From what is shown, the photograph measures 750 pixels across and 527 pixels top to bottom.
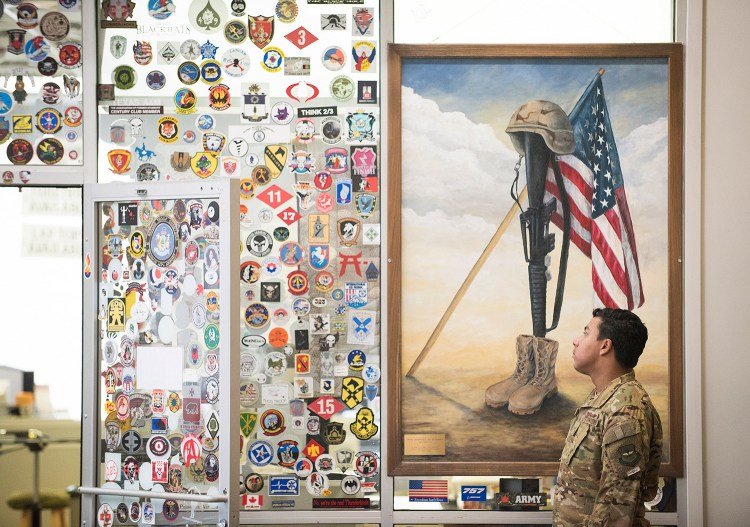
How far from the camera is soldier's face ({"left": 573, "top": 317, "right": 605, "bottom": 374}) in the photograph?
2.76 meters

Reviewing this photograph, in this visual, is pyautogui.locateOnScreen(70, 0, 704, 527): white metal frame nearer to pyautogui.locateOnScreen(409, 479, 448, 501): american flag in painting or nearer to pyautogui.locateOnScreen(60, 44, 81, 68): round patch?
pyautogui.locateOnScreen(409, 479, 448, 501): american flag in painting

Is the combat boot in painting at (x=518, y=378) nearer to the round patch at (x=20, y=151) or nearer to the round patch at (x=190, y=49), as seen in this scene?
the round patch at (x=190, y=49)

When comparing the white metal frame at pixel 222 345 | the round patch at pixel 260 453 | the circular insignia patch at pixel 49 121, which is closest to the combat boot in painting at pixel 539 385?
the round patch at pixel 260 453

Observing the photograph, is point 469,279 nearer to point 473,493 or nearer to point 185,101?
point 473,493

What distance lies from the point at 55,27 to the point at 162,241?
1287 millimetres

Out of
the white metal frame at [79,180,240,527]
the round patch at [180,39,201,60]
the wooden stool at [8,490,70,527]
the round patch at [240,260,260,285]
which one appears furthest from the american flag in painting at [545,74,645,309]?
the wooden stool at [8,490,70,527]

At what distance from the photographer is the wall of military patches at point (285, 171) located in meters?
3.58

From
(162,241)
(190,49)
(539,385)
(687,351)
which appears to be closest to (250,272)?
(162,241)

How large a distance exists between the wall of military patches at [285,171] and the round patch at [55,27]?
181mm

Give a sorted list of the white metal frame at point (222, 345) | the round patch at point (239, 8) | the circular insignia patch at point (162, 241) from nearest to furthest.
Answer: the white metal frame at point (222, 345) → the circular insignia patch at point (162, 241) → the round patch at point (239, 8)

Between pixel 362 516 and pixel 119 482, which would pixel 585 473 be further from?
pixel 119 482

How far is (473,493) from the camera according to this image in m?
3.58

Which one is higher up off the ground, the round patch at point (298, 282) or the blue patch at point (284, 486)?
the round patch at point (298, 282)

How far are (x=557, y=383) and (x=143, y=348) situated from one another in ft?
6.19
